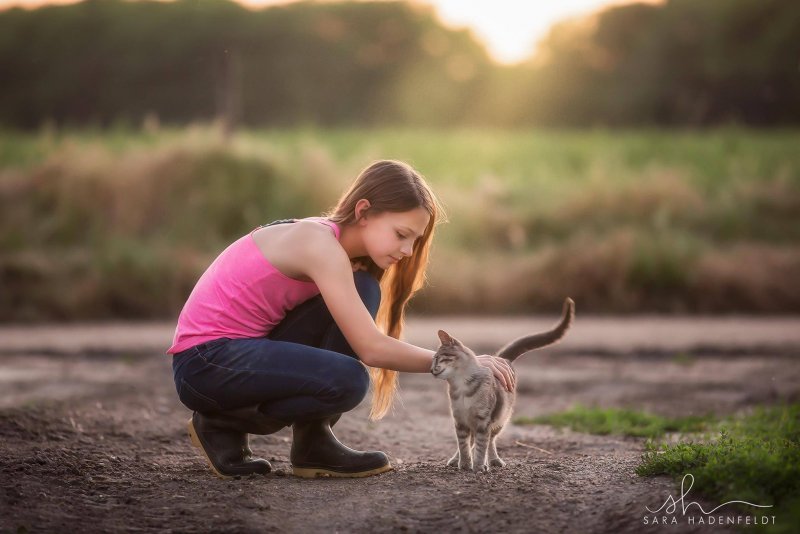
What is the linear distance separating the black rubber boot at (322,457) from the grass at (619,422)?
1950 millimetres

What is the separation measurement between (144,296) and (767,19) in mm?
27657

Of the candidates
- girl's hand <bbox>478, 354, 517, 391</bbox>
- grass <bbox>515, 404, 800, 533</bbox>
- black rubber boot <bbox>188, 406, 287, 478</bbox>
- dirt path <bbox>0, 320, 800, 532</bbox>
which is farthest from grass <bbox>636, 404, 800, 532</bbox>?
black rubber boot <bbox>188, 406, 287, 478</bbox>

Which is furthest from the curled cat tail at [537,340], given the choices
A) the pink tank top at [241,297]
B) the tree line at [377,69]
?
the tree line at [377,69]

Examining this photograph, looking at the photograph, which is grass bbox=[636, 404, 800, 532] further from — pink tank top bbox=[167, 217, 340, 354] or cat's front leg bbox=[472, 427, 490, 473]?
pink tank top bbox=[167, 217, 340, 354]

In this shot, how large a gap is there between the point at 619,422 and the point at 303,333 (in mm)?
2514

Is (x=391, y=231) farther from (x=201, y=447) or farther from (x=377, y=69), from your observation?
(x=377, y=69)

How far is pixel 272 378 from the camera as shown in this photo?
4.07m

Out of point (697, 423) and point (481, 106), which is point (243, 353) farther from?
point (481, 106)

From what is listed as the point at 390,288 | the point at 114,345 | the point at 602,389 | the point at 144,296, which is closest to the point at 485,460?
the point at 390,288

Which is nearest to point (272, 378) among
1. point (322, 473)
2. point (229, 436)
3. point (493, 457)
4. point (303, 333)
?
point (303, 333)

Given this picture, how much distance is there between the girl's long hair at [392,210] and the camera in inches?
162

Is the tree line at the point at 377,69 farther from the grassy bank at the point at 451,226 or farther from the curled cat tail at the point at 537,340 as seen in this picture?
the curled cat tail at the point at 537,340

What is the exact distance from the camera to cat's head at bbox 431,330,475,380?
427cm

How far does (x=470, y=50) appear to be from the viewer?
133 ft
